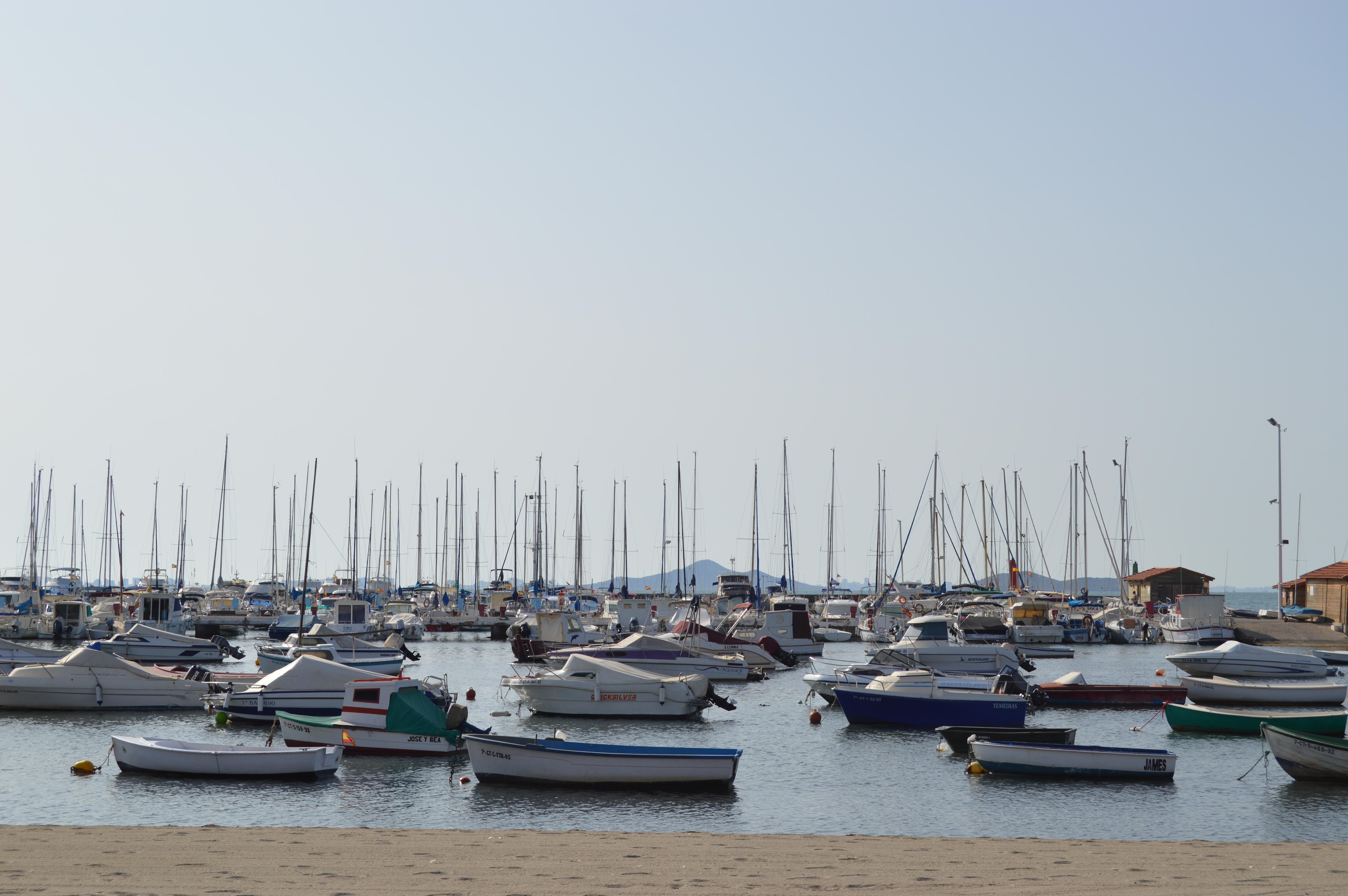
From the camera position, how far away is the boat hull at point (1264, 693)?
4500 centimetres

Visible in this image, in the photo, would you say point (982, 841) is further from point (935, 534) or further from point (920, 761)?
point (935, 534)

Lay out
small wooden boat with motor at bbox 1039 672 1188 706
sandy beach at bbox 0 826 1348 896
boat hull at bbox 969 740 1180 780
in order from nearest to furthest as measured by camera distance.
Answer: sandy beach at bbox 0 826 1348 896 → boat hull at bbox 969 740 1180 780 → small wooden boat with motor at bbox 1039 672 1188 706

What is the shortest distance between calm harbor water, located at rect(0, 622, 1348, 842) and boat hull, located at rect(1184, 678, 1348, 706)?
9665mm

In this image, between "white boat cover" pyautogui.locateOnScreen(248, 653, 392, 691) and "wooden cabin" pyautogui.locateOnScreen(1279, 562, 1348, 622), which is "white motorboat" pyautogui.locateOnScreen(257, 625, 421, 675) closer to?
"white boat cover" pyautogui.locateOnScreen(248, 653, 392, 691)

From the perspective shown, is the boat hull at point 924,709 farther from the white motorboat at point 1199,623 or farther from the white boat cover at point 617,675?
the white motorboat at point 1199,623

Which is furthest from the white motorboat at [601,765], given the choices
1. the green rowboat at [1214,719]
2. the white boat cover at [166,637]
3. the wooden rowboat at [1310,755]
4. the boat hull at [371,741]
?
the white boat cover at [166,637]

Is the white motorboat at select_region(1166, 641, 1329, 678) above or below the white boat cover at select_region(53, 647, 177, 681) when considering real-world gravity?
below

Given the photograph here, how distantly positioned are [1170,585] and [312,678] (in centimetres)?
8264

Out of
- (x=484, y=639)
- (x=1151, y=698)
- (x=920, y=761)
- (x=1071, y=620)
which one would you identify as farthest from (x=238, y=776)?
(x=1071, y=620)

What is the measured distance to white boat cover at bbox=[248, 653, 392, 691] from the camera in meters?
36.0

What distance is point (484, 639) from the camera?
281ft

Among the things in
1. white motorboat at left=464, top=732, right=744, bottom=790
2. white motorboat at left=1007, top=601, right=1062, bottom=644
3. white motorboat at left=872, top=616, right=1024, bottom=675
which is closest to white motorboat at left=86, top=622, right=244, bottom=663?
white motorboat at left=872, top=616, right=1024, bottom=675

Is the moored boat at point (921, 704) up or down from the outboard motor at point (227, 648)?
up

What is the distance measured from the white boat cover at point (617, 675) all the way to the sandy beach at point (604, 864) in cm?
1828
